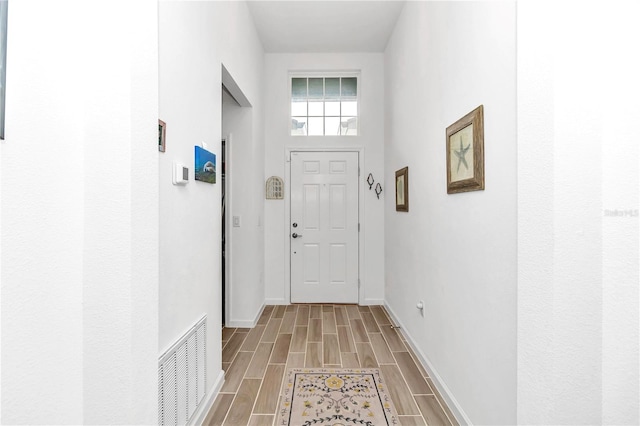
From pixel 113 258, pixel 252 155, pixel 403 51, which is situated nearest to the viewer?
pixel 113 258

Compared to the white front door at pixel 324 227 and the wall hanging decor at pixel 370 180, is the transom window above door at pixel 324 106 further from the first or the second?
the wall hanging decor at pixel 370 180

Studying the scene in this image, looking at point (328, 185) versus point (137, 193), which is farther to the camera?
point (328, 185)

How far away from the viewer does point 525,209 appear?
1.16m

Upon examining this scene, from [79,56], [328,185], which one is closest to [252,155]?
[328,185]

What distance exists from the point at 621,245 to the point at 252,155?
3.00 metres

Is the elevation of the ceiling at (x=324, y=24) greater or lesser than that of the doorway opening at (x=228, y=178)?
greater

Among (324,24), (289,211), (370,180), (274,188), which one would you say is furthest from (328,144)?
(324,24)

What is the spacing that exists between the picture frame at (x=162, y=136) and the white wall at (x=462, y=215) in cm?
148

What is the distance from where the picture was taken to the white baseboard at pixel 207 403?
70.1 inches

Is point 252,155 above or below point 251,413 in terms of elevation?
above

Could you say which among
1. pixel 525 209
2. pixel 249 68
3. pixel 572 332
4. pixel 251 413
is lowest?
pixel 251 413

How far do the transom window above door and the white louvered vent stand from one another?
2948mm

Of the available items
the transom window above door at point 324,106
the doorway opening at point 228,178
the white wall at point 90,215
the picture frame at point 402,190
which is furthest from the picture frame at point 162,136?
the transom window above door at point 324,106

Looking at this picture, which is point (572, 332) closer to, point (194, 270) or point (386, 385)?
point (386, 385)
